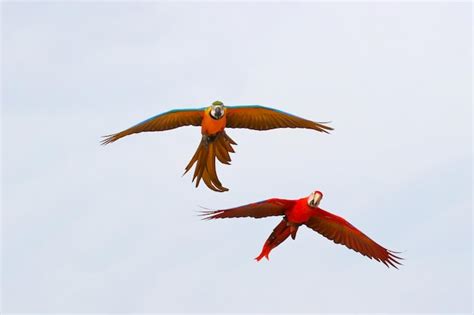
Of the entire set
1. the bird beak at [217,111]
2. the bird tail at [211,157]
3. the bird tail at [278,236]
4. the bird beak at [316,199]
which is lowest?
the bird tail at [278,236]

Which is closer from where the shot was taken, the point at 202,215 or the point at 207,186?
the point at 202,215

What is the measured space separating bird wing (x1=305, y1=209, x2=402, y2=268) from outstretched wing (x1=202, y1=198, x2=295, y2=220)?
0.51 m

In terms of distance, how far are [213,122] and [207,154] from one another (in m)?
0.51

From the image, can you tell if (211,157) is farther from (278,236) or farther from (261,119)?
(278,236)

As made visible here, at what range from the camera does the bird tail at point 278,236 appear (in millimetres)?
13852

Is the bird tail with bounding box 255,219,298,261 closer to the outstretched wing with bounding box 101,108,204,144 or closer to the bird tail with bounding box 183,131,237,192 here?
the bird tail with bounding box 183,131,237,192

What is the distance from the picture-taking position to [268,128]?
14.4 metres

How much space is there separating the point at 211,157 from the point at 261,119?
846 millimetres

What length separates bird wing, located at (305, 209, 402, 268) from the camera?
45.9 feet

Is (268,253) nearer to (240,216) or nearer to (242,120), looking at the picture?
(240,216)

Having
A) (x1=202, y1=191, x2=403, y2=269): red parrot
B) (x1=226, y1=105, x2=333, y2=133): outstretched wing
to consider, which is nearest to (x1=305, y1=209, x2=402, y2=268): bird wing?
(x1=202, y1=191, x2=403, y2=269): red parrot

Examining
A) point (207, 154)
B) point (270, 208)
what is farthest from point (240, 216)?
point (207, 154)

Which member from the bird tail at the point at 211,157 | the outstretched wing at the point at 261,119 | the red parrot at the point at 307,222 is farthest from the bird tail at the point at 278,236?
the outstretched wing at the point at 261,119

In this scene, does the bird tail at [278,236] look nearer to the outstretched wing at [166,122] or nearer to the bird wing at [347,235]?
the bird wing at [347,235]
